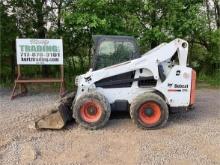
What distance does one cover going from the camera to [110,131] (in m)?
6.76

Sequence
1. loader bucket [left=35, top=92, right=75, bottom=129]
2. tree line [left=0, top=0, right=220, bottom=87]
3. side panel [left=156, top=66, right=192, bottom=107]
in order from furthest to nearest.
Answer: tree line [left=0, top=0, right=220, bottom=87], side panel [left=156, top=66, right=192, bottom=107], loader bucket [left=35, top=92, right=75, bottom=129]

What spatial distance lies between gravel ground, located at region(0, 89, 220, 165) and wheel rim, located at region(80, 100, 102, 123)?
0.80ft

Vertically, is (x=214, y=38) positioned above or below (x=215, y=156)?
above

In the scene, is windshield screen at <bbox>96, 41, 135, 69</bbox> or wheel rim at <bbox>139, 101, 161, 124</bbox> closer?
wheel rim at <bbox>139, 101, 161, 124</bbox>

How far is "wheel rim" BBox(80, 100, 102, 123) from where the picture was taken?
6941 mm

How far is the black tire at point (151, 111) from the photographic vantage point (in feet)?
22.7

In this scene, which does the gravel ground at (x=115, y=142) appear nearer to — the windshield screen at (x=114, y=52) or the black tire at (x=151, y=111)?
the black tire at (x=151, y=111)

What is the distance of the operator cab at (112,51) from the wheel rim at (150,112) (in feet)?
3.47

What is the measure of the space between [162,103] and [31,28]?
742cm

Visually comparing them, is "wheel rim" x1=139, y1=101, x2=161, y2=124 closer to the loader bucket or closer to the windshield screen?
the windshield screen

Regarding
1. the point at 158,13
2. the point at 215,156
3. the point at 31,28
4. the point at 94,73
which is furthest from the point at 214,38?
the point at 215,156

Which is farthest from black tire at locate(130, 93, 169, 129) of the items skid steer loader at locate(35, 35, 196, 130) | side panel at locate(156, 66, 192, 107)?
side panel at locate(156, 66, 192, 107)

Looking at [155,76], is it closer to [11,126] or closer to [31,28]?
[11,126]

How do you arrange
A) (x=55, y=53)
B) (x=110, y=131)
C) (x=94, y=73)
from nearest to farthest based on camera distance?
(x=110, y=131) < (x=94, y=73) < (x=55, y=53)
